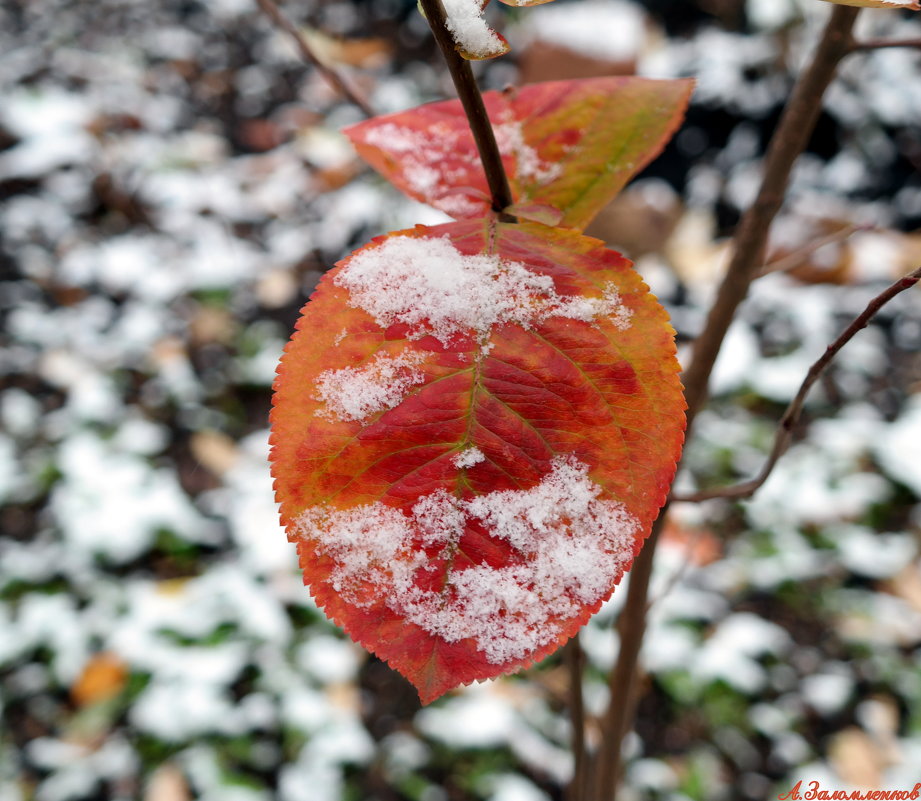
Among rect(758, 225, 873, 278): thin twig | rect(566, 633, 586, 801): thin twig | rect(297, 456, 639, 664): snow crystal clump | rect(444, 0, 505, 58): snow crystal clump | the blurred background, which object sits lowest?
the blurred background

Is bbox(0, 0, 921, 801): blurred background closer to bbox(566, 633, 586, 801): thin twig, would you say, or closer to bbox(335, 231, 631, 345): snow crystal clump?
bbox(566, 633, 586, 801): thin twig

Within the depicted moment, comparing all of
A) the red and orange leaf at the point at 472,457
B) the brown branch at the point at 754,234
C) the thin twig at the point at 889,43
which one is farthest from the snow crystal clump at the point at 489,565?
the thin twig at the point at 889,43

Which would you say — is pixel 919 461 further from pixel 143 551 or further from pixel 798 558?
pixel 143 551

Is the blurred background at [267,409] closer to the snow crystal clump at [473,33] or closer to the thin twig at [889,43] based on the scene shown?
the thin twig at [889,43]

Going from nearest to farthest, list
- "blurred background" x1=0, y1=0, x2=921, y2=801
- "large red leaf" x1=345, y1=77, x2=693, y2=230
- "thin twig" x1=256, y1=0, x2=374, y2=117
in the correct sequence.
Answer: "large red leaf" x1=345, y1=77, x2=693, y2=230 < "thin twig" x1=256, y1=0, x2=374, y2=117 < "blurred background" x1=0, y1=0, x2=921, y2=801

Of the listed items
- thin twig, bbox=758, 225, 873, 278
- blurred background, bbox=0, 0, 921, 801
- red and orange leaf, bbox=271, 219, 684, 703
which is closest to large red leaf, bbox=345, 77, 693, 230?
red and orange leaf, bbox=271, 219, 684, 703

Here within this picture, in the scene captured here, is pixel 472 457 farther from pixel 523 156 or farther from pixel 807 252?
pixel 807 252
